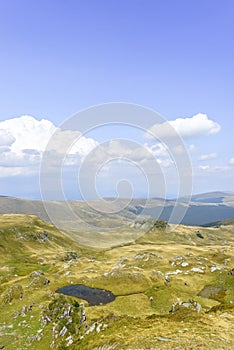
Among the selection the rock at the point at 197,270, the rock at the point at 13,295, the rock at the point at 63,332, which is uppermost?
the rock at the point at 63,332

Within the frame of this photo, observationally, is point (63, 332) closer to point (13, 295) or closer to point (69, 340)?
point (69, 340)

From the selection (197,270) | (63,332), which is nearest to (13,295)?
(63,332)

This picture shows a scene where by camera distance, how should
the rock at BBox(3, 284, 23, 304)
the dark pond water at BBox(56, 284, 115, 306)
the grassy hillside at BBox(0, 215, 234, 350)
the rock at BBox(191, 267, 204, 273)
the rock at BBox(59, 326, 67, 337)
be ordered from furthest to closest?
the rock at BBox(191, 267, 204, 273) < the dark pond water at BBox(56, 284, 115, 306) < the rock at BBox(3, 284, 23, 304) < the rock at BBox(59, 326, 67, 337) < the grassy hillside at BBox(0, 215, 234, 350)

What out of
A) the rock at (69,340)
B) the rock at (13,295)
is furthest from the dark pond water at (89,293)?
the rock at (69,340)

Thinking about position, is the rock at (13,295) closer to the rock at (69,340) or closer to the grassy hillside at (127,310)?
the grassy hillside at (127,310)

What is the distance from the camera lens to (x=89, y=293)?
86250 millimetres

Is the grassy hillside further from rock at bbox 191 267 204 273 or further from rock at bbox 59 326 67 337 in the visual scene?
rock at bbox 191 267 204 273

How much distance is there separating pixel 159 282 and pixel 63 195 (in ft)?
195

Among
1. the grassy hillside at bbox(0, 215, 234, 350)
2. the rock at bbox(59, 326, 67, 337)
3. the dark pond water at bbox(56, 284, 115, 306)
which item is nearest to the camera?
the grassy hillside at bbox(0, 215, 234, 350)

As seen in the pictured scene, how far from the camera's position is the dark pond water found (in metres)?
78.6

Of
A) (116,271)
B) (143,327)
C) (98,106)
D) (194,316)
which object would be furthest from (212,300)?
(98,106)

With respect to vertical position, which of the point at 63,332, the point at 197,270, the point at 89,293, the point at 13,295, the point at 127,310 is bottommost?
the point at 197,270

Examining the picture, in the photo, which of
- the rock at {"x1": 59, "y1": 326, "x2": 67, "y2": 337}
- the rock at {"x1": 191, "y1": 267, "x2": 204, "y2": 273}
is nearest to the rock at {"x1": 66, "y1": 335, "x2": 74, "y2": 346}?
the rock at {"x1": 59, "y1": 326, "x2": 67, "y2": 337}

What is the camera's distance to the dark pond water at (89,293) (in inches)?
3093
